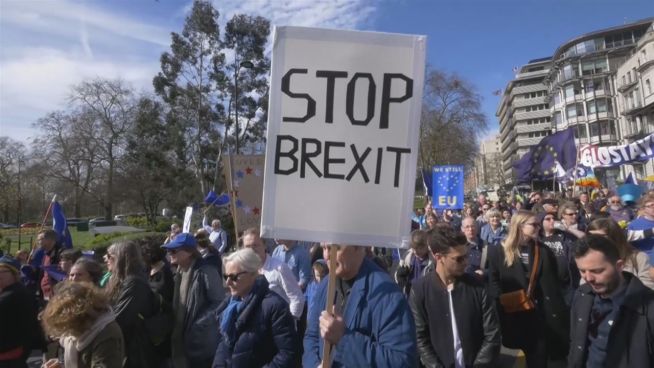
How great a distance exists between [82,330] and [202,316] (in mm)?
1196

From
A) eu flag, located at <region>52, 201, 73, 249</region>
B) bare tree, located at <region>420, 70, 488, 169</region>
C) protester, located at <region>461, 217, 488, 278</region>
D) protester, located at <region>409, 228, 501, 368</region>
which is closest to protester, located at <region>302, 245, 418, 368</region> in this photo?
protester, located at <region>409, 228, 501, 368</region>

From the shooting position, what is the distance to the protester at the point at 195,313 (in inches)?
150

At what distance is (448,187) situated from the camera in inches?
437

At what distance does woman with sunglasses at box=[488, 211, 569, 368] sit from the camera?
3.85 metres

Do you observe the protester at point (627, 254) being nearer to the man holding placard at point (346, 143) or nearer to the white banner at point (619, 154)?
the man holding placard at point (346, 143)

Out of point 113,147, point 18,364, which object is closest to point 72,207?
point 113,147

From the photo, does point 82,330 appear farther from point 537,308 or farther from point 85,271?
point 537,308

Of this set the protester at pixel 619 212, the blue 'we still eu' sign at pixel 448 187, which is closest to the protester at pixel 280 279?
the protester at pixel 619 212

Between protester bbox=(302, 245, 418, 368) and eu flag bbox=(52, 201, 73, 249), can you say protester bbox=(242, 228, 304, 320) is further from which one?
eu flag bbox=(52, 201, 73, 249)

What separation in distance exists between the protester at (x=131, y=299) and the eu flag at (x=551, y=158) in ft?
34.8

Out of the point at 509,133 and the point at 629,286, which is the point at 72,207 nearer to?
the point at 629,286

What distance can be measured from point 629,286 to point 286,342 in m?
1.90

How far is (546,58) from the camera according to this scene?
100 meters

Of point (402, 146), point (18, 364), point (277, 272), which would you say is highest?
point (402, 146)
